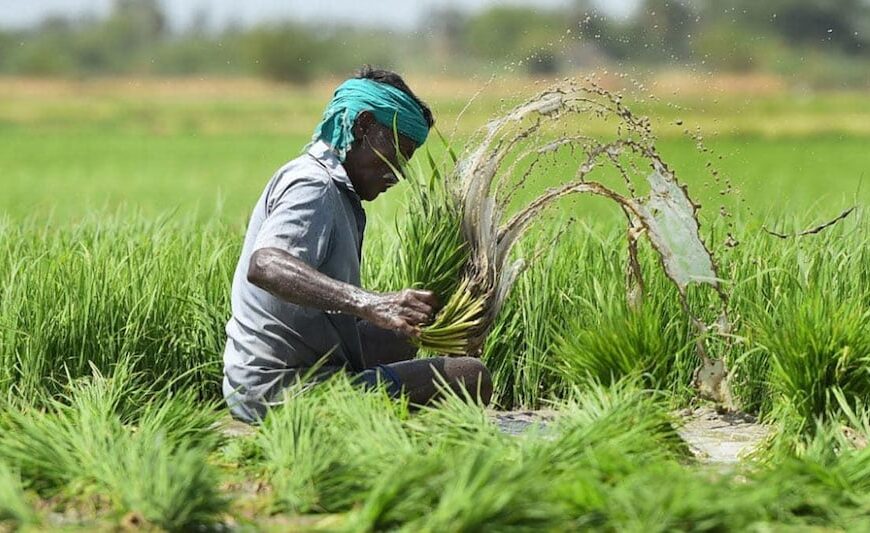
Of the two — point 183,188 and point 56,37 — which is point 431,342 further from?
point 56,37

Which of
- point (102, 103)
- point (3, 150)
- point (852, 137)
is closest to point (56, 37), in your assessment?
point (102, 103)

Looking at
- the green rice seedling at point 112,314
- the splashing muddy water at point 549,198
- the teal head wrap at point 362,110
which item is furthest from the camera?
the green rice seedling at point 112,314

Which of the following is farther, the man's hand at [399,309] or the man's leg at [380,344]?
the man's leg at [380,344]

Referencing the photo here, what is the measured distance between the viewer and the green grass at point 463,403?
12.3 ft

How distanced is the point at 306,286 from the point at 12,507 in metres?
1.22

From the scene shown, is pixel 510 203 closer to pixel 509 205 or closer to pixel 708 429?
pixel 509 205

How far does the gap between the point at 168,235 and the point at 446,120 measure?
6.10ft

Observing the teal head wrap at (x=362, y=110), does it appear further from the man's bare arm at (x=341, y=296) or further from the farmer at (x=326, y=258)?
the man's bare arm at (x=341, y=296)

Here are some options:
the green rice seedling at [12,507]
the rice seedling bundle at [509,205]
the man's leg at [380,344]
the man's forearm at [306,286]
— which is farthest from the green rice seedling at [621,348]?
the green rice seedling at [12,507]

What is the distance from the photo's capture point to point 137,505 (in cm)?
371

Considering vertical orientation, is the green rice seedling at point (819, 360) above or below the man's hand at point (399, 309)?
below

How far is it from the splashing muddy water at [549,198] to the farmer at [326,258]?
17 centimetres

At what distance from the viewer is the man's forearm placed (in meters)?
4.59

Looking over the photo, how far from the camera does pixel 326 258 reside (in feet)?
16.0
